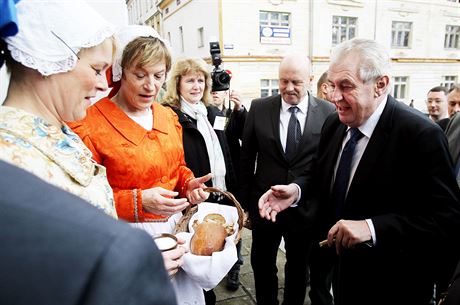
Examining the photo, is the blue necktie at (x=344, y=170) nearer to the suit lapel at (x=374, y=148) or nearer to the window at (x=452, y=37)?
the suit lapel at (x=374, y=148)

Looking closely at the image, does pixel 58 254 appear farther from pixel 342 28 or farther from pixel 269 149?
pixel 342 28

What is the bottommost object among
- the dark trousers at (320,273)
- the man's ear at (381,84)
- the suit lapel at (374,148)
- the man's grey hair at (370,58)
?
the dark trousers at (320,273)

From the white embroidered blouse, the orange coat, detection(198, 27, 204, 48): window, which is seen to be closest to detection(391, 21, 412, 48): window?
detection(198, 27, 204, 48): window

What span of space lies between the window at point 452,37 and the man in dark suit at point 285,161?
23.6 metres

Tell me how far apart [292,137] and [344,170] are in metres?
0.84

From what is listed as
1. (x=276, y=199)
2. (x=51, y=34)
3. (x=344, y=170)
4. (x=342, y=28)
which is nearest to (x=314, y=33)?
(x=342, y=28)

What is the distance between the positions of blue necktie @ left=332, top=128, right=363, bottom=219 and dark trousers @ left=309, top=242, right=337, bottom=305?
0.94 meters

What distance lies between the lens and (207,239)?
5.26 feet

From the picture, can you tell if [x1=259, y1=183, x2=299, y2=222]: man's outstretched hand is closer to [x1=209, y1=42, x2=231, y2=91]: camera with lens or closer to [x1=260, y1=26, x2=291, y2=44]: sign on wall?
[x1=209, y1=42, x2=231, y2=91]: camera with lens

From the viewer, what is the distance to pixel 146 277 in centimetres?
40

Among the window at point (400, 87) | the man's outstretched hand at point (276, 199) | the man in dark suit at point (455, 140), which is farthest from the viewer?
the window at point (400, 87)

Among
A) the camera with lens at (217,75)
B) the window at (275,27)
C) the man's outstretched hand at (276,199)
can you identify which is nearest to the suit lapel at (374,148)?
the man's outstretched hand at (276,199)

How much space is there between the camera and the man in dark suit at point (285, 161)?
2.62 meters

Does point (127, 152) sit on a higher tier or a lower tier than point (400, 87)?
higher
